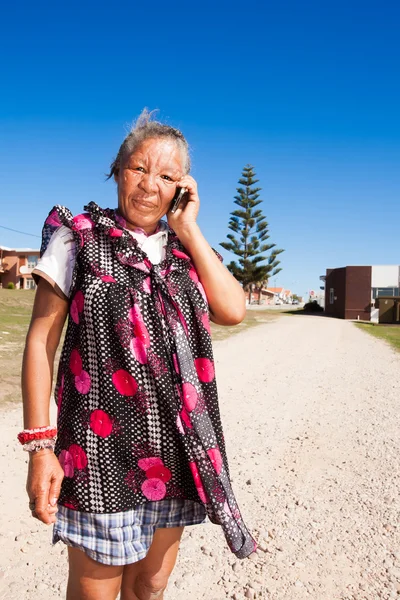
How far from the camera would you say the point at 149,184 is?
1.55 meters

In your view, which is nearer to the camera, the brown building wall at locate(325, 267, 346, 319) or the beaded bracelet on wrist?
the beaded bracelet on wrist

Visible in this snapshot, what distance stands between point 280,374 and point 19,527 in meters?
6.19

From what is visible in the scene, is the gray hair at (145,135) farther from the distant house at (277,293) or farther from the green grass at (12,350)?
the distant house at (277,293)

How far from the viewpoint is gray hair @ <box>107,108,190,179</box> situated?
5.19ft

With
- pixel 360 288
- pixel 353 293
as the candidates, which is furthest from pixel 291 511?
pixel 360 288

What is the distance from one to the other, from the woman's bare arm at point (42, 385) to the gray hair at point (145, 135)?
0.50 meters

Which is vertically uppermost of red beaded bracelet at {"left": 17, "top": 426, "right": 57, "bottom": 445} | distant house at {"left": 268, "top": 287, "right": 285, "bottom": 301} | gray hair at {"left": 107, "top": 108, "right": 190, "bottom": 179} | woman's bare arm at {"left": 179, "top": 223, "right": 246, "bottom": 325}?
distant house at {"left": 268, "top": 287, "right": 285, "bottom": 301}

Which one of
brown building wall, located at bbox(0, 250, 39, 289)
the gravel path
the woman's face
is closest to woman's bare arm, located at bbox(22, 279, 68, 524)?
the woman's face

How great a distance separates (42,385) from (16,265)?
53.5 m

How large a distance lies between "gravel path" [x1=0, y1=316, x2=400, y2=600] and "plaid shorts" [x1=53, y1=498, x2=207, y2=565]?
122 cm

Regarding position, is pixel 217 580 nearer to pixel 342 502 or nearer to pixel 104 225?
pixel 342 502

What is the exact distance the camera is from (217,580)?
2555mm

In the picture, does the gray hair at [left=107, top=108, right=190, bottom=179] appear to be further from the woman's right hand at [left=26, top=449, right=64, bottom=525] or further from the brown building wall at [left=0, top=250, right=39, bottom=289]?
the brown building wall at [left=0, top=250, right=39, bottom=289]

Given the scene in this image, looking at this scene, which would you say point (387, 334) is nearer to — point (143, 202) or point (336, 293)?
point (143, 202)
